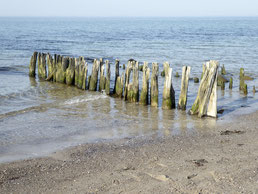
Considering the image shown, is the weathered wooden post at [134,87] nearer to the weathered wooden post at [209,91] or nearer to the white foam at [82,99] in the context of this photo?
the white foam at [82,99]

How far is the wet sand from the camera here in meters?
5.52

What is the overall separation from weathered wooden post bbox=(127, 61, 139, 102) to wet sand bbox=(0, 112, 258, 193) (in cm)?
377

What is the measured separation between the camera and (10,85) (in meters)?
15.7

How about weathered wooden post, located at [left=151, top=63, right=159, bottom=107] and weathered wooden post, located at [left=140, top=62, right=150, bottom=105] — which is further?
weathered wooden post, located at [left=140, top=62, right=150, bottom=105]

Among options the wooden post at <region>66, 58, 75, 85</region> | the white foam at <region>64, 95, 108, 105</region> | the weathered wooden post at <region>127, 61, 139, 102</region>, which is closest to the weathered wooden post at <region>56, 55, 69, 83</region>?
the wooden post at <region>66, 58, 75, 85</region>

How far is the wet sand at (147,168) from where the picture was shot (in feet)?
18.1

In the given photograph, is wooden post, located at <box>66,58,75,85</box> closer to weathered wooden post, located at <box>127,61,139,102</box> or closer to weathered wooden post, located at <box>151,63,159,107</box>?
weathered wooden post, located at <box>127,61,139,102</box>

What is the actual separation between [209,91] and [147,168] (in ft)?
14.6

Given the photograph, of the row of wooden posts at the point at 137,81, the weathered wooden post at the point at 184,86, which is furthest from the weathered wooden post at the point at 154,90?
the weathered wooden post at the point at 184,86

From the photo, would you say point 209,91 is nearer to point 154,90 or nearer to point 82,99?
point 154,90

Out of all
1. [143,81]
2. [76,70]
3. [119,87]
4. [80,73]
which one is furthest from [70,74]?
[143,81]

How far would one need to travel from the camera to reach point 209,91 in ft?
32.7

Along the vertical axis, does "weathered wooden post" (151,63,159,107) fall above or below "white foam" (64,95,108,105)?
above

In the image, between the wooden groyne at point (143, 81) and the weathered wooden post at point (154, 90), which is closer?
the wooden groyne at point (143, 81)
